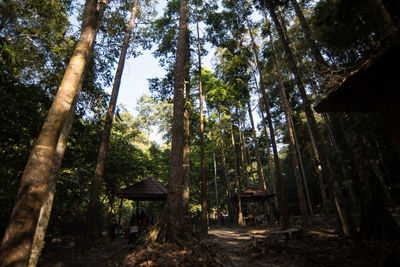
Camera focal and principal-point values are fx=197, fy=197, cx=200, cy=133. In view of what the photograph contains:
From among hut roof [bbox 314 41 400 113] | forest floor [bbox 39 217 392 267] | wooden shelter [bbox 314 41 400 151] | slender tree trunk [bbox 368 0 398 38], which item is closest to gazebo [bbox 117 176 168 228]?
forest floor [bbox 39 217 392 267]

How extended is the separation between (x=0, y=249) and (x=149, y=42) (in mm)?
17273

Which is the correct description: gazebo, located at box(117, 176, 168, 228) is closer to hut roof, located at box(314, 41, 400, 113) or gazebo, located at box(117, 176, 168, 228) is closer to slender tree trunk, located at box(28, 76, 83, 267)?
slender tree trunk, located at box(28, 76, 83, 267)

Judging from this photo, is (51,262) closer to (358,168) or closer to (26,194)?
(26,194)

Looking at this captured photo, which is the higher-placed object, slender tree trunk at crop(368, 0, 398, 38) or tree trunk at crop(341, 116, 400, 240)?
slender tree trunk at crop(368, 0, 398, 38)

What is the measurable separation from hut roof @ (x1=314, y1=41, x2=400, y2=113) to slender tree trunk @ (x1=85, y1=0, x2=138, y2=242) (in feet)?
31.9

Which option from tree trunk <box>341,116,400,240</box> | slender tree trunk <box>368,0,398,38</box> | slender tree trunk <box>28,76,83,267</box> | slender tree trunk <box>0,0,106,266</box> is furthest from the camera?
slender tree trunk <box>28,76,83,267</box>

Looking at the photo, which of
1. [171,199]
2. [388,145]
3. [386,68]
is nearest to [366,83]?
[386,68]

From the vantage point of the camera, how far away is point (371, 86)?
502cm

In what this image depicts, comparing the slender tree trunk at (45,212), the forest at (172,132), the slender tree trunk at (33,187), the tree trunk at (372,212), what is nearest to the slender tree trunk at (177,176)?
the forest at (172,132)

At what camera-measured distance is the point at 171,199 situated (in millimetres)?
6590

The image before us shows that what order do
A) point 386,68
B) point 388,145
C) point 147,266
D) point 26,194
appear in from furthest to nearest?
point 388,145 → point 147,266 → point 386,68 → point 26,194

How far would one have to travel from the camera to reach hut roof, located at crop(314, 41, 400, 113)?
4.03 metres

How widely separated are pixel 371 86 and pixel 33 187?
728 cm

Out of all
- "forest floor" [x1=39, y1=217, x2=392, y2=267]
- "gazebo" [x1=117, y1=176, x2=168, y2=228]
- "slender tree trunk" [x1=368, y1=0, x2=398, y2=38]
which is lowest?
"forest floor" [x1=39, y1=217, x2=392, y2=267]
